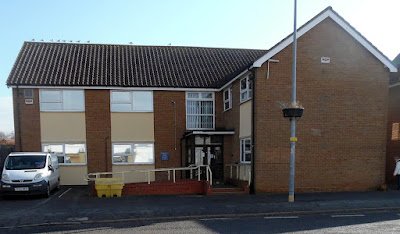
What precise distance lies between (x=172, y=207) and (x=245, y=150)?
496cm

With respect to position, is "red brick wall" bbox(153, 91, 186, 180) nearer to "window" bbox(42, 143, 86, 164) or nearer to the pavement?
"window" bbox(42, 143, 86, 164)

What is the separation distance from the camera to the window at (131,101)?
1619cm

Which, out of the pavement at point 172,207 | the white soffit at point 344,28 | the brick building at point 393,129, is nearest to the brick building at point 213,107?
the white soffit at point 344,28

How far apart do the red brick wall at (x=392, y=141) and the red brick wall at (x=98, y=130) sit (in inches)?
529

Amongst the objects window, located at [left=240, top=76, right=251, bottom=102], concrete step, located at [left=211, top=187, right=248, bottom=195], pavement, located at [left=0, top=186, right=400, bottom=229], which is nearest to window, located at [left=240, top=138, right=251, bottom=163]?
concrete step, located at [left=211, top=187, right=248, bottom=195]

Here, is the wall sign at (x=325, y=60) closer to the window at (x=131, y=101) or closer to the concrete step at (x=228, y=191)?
the concrete step at (x=228, y=191)

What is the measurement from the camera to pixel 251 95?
12594 mm

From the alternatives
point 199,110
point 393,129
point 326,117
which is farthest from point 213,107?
point 393,129

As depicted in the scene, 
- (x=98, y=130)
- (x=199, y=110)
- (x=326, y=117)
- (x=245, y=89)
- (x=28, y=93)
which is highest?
(x=28, y=93)

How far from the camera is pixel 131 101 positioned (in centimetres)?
1627

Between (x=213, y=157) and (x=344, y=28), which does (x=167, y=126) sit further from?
(x=344, y=28)

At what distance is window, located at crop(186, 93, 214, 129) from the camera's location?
1672 centimetres

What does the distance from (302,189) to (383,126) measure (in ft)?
13.5

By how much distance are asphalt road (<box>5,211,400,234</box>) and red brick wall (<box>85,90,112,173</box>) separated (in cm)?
853
